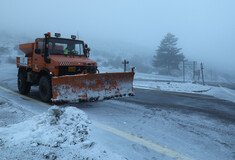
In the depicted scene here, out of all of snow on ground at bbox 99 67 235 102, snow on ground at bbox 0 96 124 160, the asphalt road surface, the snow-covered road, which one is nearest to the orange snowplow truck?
the snow-covered road

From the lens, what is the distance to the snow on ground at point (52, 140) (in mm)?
2422

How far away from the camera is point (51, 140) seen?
2707mm

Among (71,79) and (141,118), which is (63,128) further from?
(71,79)

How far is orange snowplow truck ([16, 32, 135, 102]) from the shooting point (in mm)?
5219

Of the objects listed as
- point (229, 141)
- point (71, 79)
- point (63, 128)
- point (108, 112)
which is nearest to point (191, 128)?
point (229, 141)

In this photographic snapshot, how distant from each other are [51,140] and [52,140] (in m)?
0.01

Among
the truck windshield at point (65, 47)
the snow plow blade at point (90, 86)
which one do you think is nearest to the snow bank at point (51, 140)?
the snow plow blade at point (90, 86)

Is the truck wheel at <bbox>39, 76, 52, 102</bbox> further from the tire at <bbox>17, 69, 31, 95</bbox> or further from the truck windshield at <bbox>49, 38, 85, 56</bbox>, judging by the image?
the tire at <bbox>17, 69, 31, 95</bbox>

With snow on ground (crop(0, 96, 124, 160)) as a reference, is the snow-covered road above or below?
below

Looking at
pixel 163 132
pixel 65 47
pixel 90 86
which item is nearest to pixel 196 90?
pixel 90 86

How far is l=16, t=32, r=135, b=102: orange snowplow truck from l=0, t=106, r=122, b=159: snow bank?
1.78 m

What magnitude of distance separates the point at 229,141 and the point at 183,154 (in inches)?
46.4

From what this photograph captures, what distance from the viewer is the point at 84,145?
2.65m

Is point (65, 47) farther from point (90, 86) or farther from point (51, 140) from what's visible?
point (51, 140)
